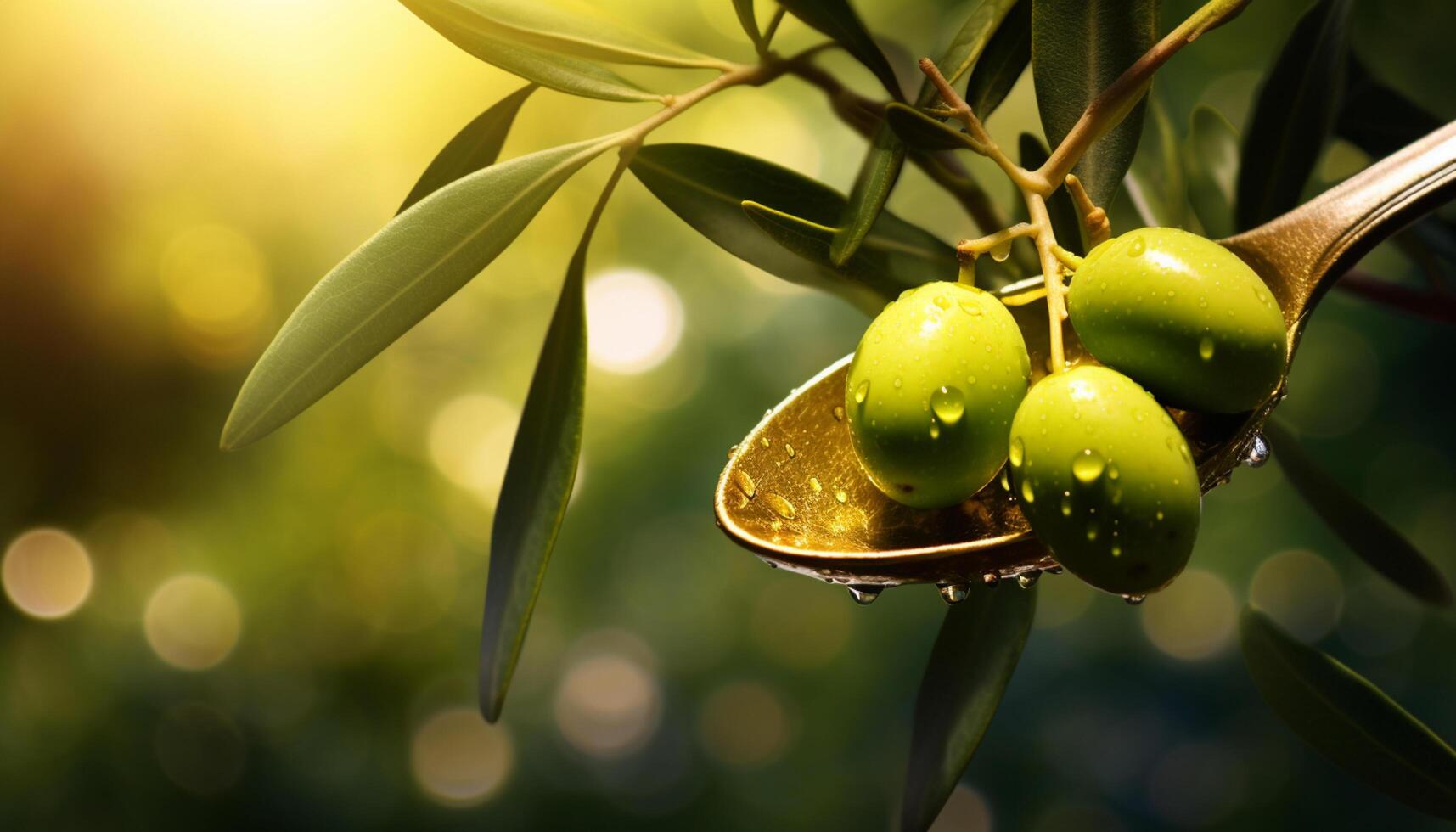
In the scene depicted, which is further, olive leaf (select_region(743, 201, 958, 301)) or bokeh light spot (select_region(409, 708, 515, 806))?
bokeh light spot (select_region(409, 708, 515, 806))

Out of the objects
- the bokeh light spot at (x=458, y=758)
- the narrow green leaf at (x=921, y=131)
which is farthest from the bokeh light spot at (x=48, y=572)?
the narrow green leaf at (x=921, y=131)

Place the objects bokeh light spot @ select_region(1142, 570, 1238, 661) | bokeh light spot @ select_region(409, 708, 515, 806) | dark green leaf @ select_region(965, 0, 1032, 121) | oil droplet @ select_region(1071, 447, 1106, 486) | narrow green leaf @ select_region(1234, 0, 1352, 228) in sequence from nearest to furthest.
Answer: oil droplet @ select_region(1071, 447, 1106, 486)
dark green leaf @ select_region(965, 0, 1032, 121)
narrow green leaf @ select_region(1234, 0, 1352, 228)
bokeh light spot @ select_region(1142, 570, 1238, 661)
bokeh light spot @ select_region(409, 708, 515, 806)

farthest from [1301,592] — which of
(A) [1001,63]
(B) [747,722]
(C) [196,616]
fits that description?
(C) [196,616]

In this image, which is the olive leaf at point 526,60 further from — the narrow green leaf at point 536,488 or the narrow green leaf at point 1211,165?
the narrow green leaf at point 1211,165

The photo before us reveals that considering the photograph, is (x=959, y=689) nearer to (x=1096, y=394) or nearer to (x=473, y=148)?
(x=1096, y=394)

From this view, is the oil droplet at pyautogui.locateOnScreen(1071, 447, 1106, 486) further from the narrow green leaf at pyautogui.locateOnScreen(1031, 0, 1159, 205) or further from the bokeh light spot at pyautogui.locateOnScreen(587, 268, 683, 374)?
the bokeh light spot at pyautogui.locateOnScreen(587, 268, 683, 374)

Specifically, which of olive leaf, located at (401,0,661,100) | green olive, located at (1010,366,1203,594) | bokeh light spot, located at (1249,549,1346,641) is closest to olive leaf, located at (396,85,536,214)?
olive leaf, located at (401,0,661,100)
